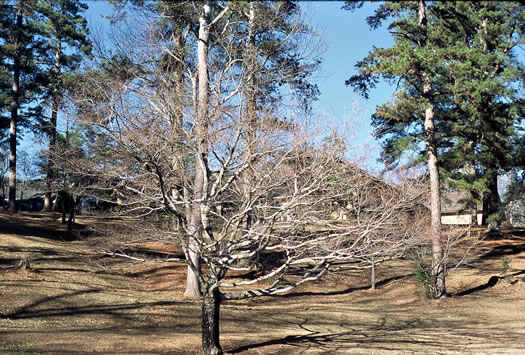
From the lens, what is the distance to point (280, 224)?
10.2 meters

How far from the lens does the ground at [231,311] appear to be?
10570 mm

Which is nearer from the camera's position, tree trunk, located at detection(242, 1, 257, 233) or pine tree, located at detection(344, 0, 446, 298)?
tree trunk, located at detection(242, 1, 257, 233)

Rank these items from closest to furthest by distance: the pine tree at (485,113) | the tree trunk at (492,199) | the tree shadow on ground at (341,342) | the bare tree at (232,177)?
the bare tree at (232,177)
the tree shadow on ground at (341,342)
the pine tree at (485,113)
the tree trunk at (492,199)

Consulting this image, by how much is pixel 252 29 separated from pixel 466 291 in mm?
12756

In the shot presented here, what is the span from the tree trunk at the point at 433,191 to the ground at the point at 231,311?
926 millimetres

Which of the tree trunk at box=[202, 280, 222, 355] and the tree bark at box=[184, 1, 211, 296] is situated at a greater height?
the tree bark at box=[184, 1, 211, 296]

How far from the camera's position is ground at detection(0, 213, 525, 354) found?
10.6 metres

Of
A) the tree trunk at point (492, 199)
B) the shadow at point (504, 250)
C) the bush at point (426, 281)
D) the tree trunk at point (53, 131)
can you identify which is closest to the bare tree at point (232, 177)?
the tree trunk at point (53, 131)

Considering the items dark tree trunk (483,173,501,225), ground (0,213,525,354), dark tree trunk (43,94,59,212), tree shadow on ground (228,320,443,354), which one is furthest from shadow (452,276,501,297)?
dark tree trunk (43,94,59,212)

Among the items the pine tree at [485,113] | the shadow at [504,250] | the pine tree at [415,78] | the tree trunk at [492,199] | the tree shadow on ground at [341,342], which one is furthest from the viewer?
the tree trunk at [492,199]

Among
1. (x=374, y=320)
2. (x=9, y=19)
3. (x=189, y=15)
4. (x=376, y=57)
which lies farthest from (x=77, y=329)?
(x=9, y=19)

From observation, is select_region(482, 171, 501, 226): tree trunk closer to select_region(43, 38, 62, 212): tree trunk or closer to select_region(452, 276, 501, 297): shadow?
select_region(452, 276, 501, 297): shadow

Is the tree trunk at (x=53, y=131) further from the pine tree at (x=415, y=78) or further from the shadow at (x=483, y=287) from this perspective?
the shadow at (x=483, y=287)

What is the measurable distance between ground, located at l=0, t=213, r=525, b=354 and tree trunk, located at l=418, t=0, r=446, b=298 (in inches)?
36.4
